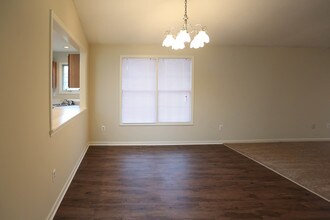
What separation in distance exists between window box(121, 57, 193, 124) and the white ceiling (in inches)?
22.1

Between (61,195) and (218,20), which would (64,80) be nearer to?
(218,20)

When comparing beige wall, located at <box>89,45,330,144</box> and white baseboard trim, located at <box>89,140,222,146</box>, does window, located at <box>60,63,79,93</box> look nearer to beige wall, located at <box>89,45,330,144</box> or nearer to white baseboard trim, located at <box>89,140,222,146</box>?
beige wall, located at <box>89,45,330,144</box>

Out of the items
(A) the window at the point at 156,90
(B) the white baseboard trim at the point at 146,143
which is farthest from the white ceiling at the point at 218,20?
(B) the white baseboard trim at the point at 146,143

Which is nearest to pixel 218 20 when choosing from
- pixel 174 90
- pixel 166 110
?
pixel 174 90

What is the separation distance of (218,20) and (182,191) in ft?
10.5

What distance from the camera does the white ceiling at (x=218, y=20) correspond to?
443 cm

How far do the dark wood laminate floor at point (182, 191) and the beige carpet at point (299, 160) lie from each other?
209 millimetres

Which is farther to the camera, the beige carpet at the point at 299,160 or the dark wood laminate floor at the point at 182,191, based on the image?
the beige carpet at the point at 299,160

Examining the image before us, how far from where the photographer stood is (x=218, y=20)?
499 centimetres

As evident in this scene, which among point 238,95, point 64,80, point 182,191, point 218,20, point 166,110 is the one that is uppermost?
point 218,20

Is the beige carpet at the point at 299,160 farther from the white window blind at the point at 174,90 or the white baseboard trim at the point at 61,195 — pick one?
the white baseboard trim at the point at 61,195

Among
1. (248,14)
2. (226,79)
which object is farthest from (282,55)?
(248,14)

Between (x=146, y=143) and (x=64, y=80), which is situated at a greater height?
(x=64, y=80)

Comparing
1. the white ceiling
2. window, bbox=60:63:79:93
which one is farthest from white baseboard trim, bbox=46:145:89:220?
window, bbox=60:63:79:93
